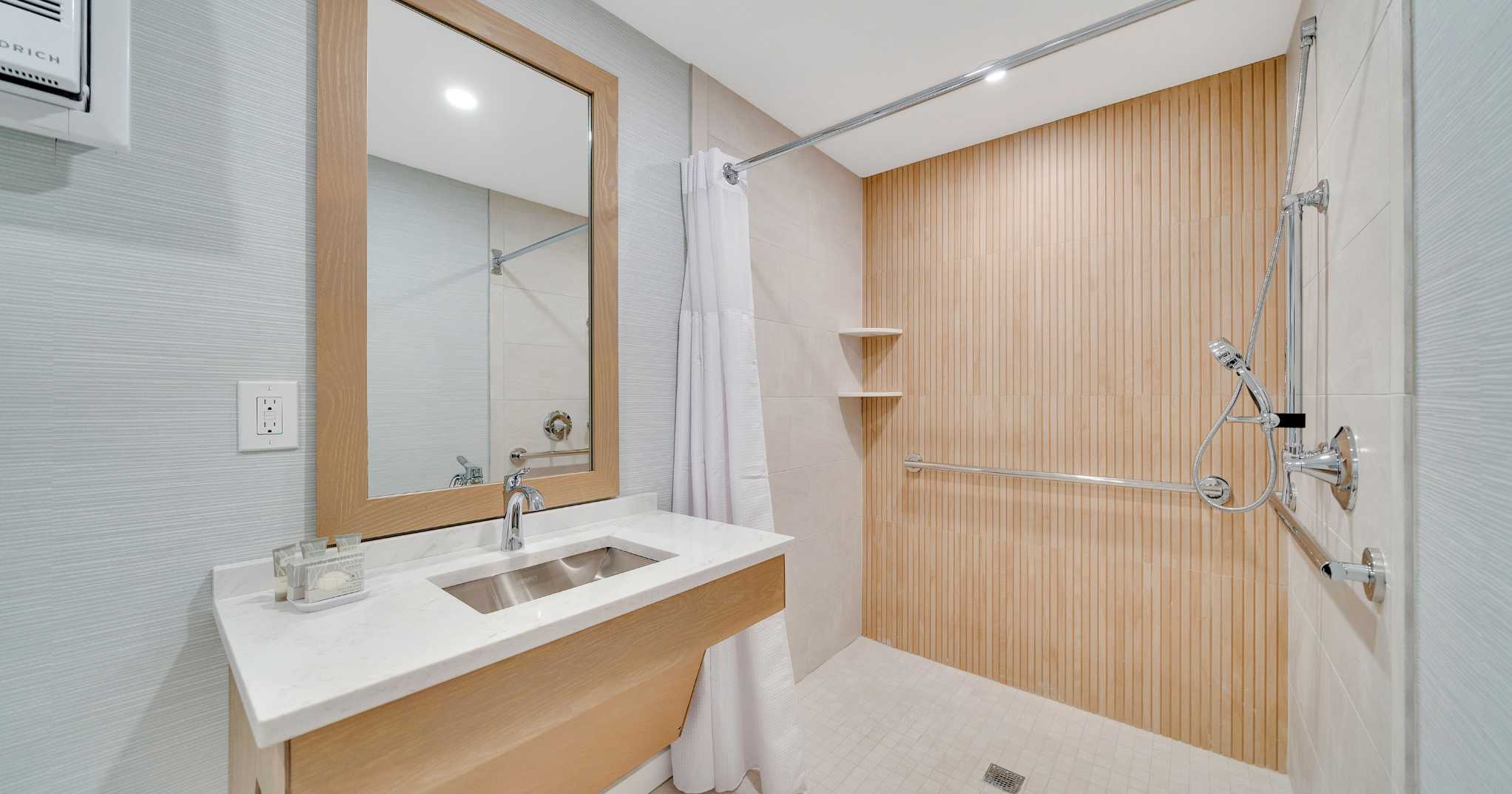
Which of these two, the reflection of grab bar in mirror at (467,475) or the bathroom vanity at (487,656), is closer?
the bathroom vanity at (487,656)

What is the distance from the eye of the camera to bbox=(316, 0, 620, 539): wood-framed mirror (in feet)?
3.70

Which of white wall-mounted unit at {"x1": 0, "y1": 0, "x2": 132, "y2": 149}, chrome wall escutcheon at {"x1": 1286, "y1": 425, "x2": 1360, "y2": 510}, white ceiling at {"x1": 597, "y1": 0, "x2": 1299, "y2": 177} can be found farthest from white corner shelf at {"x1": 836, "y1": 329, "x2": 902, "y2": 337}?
white wall-mounted unit at {"x1": 0, "y1": 0, "x2": 132, "y2": 149}

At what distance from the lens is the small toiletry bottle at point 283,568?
0.96 m

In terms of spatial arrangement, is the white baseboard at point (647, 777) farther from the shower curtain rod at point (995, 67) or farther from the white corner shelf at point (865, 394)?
the shower curtain rod at point (995, 67)

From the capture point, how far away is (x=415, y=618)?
911 mm

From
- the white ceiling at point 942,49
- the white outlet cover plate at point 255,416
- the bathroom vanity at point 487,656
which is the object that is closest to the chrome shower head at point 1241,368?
the white ceiling at point 942,49

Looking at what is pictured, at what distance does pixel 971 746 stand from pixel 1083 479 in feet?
3.48

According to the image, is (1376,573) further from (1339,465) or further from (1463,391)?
(1463,391)

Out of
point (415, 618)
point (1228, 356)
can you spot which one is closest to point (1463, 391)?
point (1228, 356)

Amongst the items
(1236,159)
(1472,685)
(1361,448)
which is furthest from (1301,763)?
(1236,159)

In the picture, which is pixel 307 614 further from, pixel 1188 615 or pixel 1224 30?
pixel 1224 30

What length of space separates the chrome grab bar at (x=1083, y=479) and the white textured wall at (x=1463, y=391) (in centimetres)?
107

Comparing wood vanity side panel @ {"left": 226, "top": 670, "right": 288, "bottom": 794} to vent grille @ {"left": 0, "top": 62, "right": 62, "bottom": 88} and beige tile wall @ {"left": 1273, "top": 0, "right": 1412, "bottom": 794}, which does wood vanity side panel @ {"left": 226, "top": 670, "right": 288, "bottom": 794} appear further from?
beige tile wall @ {"left": 1273, "top": 0, "right": 1412, "bottom": 794}

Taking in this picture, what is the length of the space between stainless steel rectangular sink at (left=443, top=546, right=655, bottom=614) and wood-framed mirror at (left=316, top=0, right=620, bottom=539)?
186 millimetres
